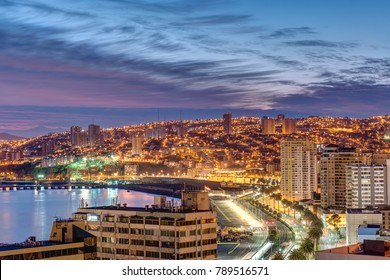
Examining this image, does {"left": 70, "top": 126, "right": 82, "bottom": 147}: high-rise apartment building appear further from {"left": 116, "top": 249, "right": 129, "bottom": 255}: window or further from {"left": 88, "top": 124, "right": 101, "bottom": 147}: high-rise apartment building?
{"left": 116, "top": 249, "right": 129, "bottom": 255}: window

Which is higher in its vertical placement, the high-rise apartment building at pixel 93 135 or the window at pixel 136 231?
the high-rise apartment building at pixel 93 135

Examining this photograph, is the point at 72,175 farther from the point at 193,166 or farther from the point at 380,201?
the point at 380,201

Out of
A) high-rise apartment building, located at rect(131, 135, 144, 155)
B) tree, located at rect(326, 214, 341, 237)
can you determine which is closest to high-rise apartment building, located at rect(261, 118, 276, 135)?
high-rise apartment building, located at rect(131, 135, 144, 155)

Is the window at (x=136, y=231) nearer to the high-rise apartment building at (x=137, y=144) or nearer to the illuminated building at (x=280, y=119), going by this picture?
the illuminated building at (x=280, y=119)

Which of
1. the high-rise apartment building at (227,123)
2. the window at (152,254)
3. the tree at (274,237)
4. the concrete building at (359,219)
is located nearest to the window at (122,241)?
the window at (152,254)

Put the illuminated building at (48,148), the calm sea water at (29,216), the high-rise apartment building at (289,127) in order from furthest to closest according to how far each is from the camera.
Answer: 1. the illuminated building at (48,148)
2. the high-rise apartment building at (289,127)
3. the calm sea water at (29,216)
